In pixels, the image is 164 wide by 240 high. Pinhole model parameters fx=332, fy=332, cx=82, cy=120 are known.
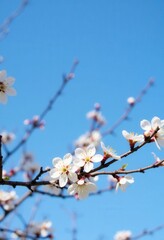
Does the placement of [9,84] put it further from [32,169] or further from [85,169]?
[32,169]

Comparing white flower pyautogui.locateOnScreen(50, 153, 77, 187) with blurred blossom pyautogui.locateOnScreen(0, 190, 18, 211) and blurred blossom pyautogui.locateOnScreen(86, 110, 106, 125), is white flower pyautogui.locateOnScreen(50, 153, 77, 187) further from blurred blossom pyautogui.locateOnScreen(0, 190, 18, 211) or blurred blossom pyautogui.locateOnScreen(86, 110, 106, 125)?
blurred blossom pyautogui.locateOnScreen(86, 110, 106, 125)

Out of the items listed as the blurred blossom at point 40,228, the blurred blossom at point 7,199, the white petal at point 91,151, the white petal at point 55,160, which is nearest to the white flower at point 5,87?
the white petal at point 55,160

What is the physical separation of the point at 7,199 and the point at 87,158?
8.04 feet

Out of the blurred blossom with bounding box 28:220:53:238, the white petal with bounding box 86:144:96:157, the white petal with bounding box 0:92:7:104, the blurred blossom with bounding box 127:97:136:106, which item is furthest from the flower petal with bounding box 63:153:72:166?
the blurred blossom with bounding box 127:97:136:106

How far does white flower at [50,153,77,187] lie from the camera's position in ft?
5.77

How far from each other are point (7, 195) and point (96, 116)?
296 cm

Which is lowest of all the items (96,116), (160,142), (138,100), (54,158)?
(160,142)

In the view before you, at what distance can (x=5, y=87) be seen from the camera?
2.16 metres

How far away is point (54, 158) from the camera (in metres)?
1.88

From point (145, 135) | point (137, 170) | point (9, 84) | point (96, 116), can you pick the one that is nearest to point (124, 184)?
point (137, 170)

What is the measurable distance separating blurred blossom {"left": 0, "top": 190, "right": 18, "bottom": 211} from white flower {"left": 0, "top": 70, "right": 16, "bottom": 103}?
76.3 inches

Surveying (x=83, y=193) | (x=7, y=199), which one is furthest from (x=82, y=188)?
(x=7, y=199)

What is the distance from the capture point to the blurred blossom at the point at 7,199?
3799 mm

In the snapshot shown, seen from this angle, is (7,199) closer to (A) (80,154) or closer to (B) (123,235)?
(A) (80,154)
